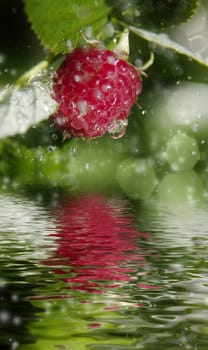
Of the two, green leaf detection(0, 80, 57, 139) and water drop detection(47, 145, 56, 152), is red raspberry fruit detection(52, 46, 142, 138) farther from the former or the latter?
water drop detection(47, 145, 56, 152)

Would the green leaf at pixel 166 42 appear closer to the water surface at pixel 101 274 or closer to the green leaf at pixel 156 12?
the green leaf at pixel 156 12

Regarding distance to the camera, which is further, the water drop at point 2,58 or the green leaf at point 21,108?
the water drop at point 2,58

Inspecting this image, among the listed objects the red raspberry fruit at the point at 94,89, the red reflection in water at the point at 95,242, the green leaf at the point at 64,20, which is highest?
the green leaf at the point at 64,20

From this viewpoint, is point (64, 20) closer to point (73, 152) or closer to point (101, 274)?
point (101, 274)

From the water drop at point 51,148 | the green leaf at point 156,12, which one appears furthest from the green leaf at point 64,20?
the water drop at point 51,148

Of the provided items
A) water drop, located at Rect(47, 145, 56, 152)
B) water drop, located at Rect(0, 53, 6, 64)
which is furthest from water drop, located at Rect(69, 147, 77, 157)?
water drop, located at Rect(0, 53, 6, 64)

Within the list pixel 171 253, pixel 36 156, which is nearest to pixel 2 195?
pixel 36 156
